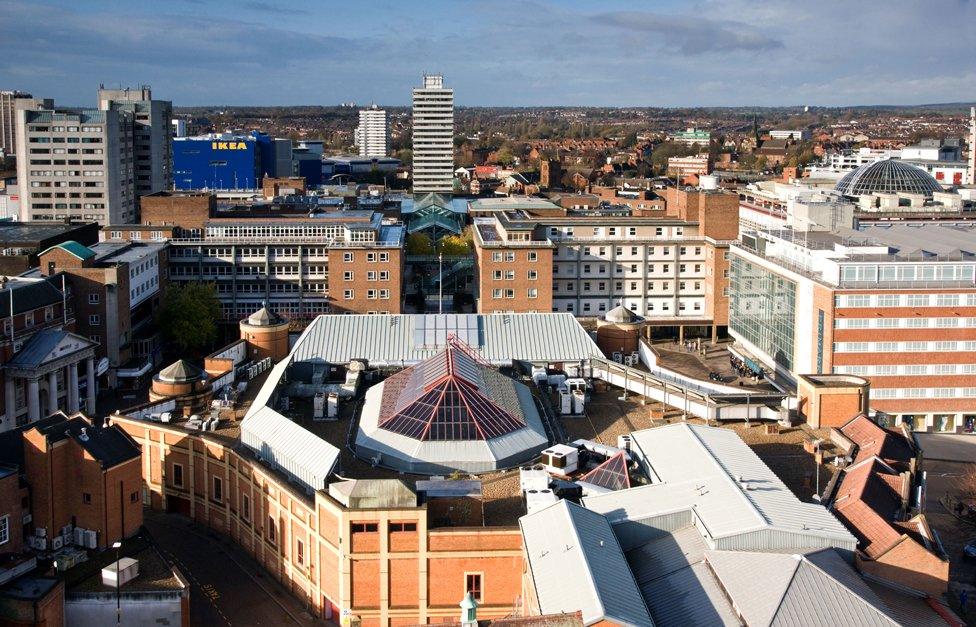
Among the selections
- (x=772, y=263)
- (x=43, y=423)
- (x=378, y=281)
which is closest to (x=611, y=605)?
(x=43, y=423)

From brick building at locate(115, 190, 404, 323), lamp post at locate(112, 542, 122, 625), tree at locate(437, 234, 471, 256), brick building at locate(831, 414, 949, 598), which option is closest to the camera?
brick building at locate(831, 414, 949, 598)

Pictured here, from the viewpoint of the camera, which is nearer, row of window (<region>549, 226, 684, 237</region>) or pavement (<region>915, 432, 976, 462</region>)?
pavement (<region>915, 432, 976, 462</region>)

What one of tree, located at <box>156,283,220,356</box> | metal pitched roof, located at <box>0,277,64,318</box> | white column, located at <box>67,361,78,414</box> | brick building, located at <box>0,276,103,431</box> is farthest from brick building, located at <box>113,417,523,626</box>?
tree, located at <box>156,283,220,356</box>

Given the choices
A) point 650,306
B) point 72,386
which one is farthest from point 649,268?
point 72,386

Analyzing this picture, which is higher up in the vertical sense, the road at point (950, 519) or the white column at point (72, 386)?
the white column at point (72, 386)

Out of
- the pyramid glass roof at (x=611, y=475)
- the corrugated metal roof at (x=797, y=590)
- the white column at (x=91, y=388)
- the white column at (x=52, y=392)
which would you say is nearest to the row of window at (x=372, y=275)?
the white column at (x=91, y=388)

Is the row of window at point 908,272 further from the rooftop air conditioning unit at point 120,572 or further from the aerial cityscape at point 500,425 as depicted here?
the rooftop air conditioning unit at point 120,572

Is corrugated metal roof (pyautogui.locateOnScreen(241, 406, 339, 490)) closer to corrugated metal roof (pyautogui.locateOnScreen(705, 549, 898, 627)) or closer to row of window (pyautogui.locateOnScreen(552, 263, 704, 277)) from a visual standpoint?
corrugated metal roof (pyautogui.locateOnScreen(705, 549, 898, 627))

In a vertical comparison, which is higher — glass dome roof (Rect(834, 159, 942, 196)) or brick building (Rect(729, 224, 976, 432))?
glass dome roof (Rect(834, 159, 942, 196))
